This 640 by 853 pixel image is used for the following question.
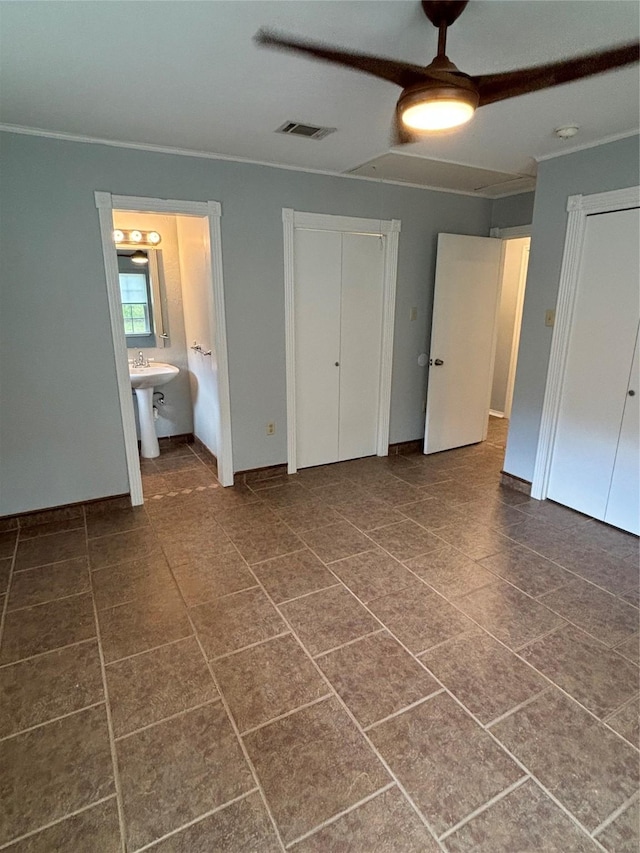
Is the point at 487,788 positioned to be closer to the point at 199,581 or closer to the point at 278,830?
the point at 278,830

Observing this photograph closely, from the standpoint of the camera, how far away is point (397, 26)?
1559 mm

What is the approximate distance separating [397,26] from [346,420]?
2.93 metres

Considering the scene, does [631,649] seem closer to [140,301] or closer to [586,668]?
[586,668]

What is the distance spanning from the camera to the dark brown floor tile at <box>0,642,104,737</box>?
5.51 feet

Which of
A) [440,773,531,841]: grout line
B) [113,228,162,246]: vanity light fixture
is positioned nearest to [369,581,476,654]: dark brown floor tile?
[440,773,531,841]: grout line

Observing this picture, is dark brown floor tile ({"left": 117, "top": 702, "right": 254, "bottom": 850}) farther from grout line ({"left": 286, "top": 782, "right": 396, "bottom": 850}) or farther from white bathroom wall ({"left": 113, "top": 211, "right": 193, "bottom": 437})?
white bathroom wall ({"left": 113, "top": 211, "right": 193, "bottom": 437})

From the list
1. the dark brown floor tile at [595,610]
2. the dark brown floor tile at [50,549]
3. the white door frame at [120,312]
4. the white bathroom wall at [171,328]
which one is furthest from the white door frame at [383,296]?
the dark brown floor tile at [595,610]

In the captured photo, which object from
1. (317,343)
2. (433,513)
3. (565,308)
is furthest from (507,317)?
(433,513)

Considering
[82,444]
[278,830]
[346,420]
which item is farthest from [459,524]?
[82,444]

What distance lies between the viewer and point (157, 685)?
5.92ft

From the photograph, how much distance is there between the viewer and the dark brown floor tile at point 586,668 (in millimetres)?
1757

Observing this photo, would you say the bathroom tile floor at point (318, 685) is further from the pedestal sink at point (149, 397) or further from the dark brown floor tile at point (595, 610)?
the pedestal sink at point (149, 397)

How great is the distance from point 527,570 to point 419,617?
80 centimetres

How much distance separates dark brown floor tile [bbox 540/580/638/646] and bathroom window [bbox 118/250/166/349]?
3915 mm
